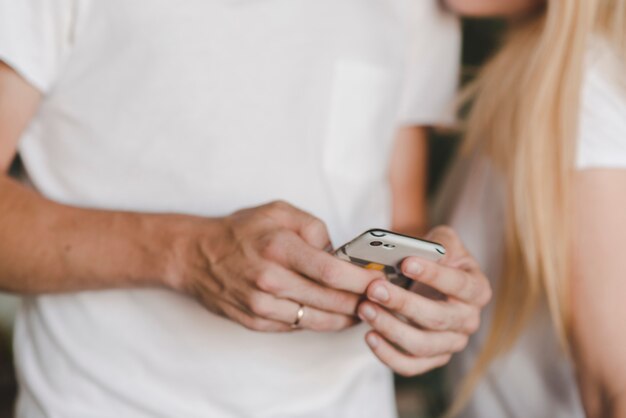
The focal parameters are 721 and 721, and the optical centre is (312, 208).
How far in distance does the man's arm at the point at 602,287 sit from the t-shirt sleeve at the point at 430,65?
12.5 inches

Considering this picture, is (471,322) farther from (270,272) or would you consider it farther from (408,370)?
(270,272)

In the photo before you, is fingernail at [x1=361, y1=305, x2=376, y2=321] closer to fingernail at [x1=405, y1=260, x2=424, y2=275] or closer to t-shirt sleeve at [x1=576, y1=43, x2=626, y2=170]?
fingernail at [x1=405, y1=260, x2=424, y2=275]

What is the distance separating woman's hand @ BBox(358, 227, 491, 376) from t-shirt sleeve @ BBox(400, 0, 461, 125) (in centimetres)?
33

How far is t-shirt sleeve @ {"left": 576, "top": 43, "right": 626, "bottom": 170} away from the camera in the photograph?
1.08 metres

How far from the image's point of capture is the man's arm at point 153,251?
2.85 ft

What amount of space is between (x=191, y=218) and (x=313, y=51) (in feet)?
1.03

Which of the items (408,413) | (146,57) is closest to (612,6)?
(146,57)

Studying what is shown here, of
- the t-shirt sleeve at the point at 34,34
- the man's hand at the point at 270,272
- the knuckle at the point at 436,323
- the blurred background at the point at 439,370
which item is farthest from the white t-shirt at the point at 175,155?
the blurred background at the point at 439,370

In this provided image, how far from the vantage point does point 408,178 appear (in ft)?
4.51

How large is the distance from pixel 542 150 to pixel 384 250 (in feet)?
1.52

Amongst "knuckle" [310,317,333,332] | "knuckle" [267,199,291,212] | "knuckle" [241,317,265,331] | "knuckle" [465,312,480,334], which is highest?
"knuckle" [267,199,291,212]

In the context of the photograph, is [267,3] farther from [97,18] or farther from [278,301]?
[278,301]

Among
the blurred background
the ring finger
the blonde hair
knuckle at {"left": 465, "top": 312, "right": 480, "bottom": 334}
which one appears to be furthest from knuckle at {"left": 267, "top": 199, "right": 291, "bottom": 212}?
the blurred background

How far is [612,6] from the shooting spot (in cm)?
120
